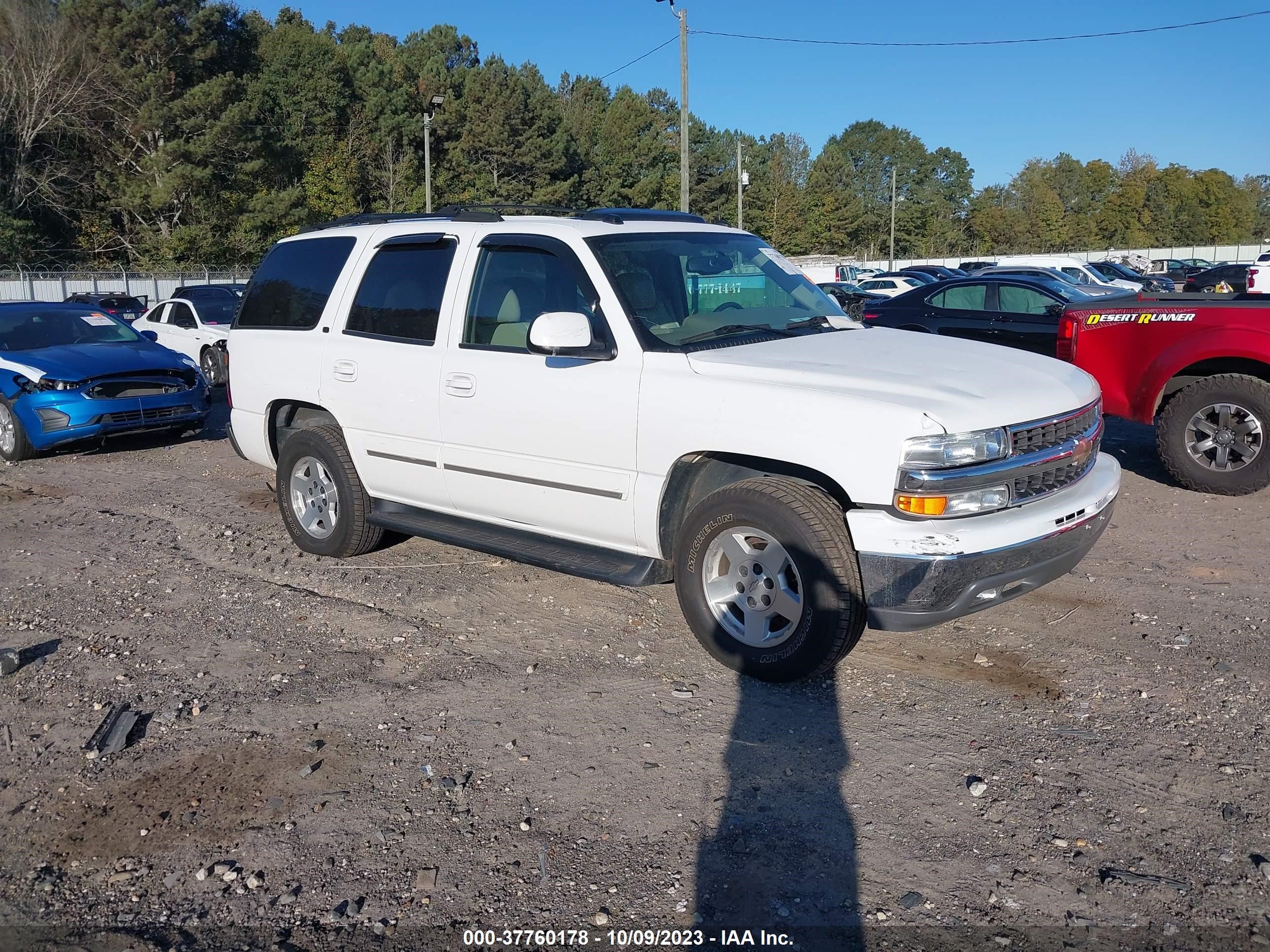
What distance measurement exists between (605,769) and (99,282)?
140 feet

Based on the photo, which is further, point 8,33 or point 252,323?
point 8,33

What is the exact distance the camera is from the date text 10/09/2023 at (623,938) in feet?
9.97

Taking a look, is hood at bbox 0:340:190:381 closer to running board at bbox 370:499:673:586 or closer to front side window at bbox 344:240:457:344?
front side window at bbox 344:240:457:344

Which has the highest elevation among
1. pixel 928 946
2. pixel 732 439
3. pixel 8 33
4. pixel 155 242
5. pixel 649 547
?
pixel 8 33

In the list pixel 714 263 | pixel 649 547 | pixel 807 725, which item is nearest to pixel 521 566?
pixel 649 547

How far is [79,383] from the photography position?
10641 mm

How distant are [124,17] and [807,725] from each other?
57055 millimetres

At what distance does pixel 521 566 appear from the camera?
6.66 metres

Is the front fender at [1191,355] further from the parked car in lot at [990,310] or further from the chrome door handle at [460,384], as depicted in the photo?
the chrome door handle at [460,384]

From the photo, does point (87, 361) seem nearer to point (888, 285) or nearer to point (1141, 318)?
point (1141, 318)

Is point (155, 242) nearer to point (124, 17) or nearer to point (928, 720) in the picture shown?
point (124, 17)

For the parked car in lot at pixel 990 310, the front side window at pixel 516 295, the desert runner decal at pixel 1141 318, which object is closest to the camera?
the front side window at pixel 516 295

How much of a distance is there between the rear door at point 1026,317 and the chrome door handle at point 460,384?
334 inches

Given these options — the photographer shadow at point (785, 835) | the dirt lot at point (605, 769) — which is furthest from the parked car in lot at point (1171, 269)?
the photographer shadow at point (785, 835)
